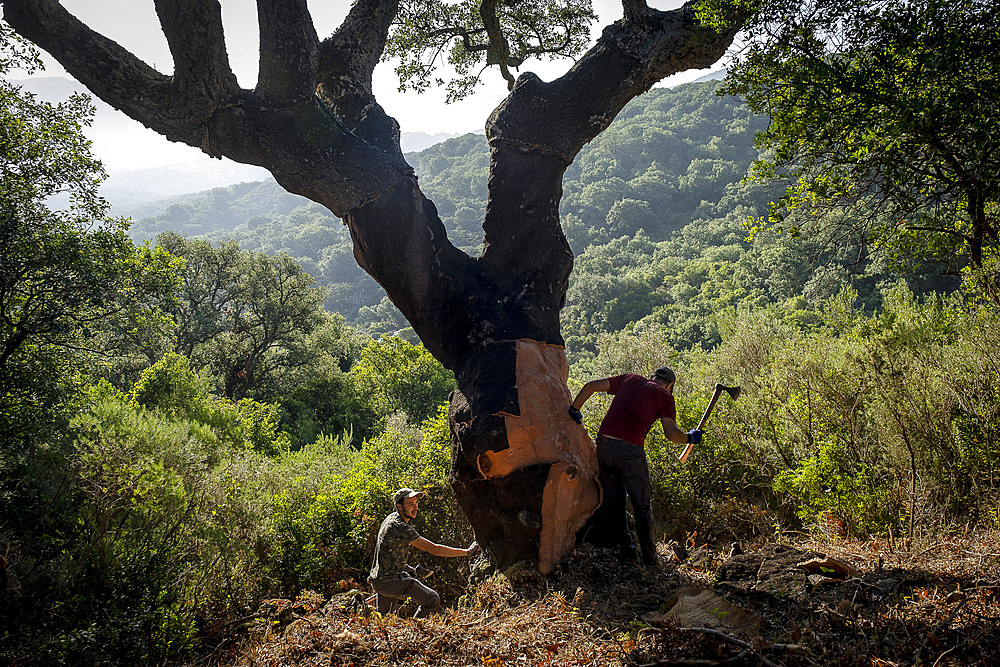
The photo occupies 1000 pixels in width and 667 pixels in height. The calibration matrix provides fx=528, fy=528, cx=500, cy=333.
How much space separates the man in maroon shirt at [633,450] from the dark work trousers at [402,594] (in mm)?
1843

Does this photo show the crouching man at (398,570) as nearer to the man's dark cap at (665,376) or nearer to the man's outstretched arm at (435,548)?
the man's outstretched arm at (435,548)

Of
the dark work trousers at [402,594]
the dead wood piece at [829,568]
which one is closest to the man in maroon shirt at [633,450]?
the dead wood piece at [829,568]

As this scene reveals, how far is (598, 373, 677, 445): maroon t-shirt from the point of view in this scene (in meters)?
4.72

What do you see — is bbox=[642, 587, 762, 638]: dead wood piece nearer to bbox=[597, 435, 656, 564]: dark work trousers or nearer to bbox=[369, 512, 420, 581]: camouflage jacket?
bbox=[597, 435, 656, 564]: dark work trousers

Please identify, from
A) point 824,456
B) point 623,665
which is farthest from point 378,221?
point 824,456

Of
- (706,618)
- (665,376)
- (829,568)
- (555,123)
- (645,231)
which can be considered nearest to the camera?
(706,618)

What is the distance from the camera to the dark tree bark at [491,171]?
4.63 metres

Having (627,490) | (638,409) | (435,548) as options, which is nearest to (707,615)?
(627,490)

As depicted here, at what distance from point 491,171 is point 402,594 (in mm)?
4335

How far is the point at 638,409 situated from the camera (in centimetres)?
472

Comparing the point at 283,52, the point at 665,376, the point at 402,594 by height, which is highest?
the point at 283,52

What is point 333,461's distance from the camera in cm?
963

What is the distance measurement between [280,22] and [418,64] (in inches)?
148

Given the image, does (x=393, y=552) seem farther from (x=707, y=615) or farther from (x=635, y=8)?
(x=635, y=8)
